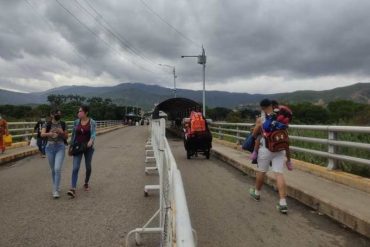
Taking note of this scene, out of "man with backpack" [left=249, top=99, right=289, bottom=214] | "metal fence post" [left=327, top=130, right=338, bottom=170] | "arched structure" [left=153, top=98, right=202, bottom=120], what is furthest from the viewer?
"arched structure" [left=153, top=98, right=202, bottom=120]

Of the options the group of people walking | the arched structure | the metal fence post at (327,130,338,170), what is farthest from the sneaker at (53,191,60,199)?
the arched structure

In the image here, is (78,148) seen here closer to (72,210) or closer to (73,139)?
(73,139)

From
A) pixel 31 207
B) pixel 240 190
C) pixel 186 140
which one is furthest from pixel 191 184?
pixel 186 140

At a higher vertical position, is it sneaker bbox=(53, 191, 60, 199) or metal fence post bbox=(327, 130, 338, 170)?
metal fence post bbox=(327, 130, 338, 170)

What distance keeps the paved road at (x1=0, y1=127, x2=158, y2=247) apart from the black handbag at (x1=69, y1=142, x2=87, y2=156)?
81 cm

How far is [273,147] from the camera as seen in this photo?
7.53 meters

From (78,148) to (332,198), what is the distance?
4766mm

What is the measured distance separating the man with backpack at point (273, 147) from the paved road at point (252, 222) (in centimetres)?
42

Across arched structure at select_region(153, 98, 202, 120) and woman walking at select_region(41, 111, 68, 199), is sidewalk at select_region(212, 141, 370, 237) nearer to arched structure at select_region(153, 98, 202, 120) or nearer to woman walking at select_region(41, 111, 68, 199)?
woman walking at select_region(41, 111, 68, 199)

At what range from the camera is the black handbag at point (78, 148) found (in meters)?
9.27

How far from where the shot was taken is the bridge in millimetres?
5820

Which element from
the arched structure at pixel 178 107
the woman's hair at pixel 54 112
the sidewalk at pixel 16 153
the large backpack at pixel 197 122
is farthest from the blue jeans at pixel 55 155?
the arched structure at pixel 178 107

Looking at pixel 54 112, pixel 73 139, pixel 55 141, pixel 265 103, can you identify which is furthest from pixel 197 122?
pixel 265 103

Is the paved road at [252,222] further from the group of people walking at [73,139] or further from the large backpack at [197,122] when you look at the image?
the large backpack at [197,122]
